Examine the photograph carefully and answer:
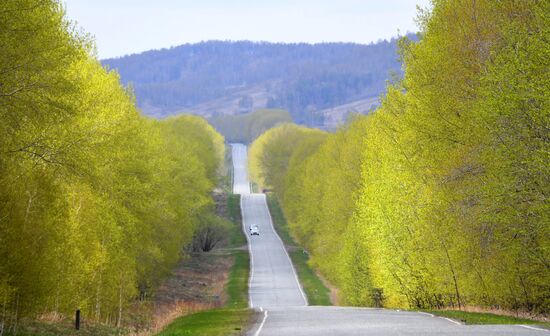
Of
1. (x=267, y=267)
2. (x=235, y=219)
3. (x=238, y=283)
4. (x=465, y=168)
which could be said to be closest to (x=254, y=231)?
(x=235, y=219)

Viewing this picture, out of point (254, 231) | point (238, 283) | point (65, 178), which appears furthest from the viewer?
point (254, 231)

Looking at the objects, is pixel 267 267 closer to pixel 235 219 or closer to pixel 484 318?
pixel 235 219

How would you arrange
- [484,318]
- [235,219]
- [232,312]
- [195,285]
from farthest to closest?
[235,219] → [195,285] → [232,312] → [484,318]

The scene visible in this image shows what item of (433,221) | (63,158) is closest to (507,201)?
(433,221)

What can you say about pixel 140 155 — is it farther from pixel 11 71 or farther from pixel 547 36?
pixel 547 36

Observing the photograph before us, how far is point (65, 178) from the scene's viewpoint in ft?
80.0

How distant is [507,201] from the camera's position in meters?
24.2

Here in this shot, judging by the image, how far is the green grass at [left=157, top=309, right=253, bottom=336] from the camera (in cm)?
2317

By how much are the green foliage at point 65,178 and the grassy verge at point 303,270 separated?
19.4 meters

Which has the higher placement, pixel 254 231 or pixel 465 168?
pixel 254 231

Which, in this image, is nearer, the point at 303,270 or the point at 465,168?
the point at 465,168

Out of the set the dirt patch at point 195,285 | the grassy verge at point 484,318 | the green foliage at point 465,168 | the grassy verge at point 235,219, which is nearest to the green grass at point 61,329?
the dirt patch at point 195,285

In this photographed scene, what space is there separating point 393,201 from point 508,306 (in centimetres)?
856

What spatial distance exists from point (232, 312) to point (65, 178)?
10664 mm
